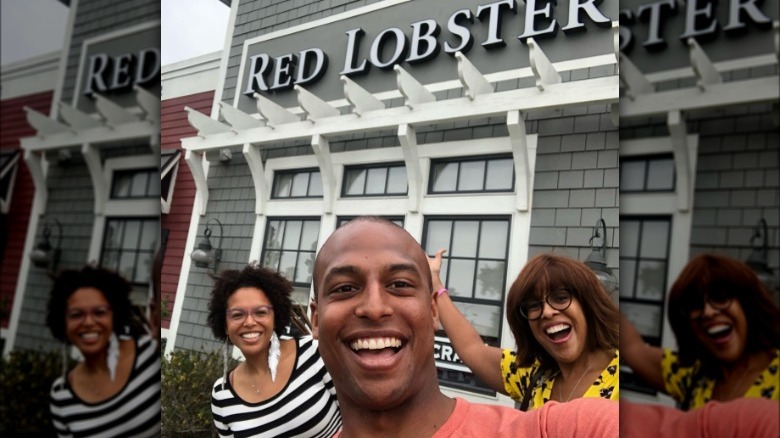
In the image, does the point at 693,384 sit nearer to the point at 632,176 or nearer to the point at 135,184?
the point at 632,176

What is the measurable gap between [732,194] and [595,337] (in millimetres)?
334

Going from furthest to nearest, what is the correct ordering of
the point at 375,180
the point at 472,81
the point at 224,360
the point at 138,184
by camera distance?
the point at 138,184 → the point at 224,360 → the point at 375,180 → the point at 472,81

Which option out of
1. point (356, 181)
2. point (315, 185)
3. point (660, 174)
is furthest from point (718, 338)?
point (315, 185)

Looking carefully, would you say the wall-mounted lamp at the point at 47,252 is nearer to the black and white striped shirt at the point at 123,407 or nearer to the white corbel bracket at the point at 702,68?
the black and white striped shirt at the point at 123,407

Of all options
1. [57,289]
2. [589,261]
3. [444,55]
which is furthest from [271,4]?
[589,261]

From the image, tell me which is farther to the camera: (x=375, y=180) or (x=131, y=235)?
(x=131, y=235)

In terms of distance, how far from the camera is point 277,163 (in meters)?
1.29

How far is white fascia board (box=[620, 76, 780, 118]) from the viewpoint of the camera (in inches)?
27.8

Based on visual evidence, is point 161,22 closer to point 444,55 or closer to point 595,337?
point 444,55

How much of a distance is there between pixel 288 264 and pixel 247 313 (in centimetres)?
19

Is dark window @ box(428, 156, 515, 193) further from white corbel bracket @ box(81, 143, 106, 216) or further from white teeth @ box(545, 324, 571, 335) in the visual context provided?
white corbel bracket @ box(81, 143, 106, 216)

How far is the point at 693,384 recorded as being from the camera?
0.77 meters

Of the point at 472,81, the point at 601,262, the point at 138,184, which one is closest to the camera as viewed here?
the point at 601,262

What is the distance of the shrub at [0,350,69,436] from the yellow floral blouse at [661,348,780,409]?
1.28m
